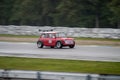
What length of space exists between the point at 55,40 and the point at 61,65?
9047mm

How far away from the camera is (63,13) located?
4284cm

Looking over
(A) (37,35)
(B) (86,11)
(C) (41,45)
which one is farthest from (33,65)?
(B) (86,11)

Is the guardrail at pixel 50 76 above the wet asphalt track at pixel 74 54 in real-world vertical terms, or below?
above

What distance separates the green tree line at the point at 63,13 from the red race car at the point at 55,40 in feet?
46.9

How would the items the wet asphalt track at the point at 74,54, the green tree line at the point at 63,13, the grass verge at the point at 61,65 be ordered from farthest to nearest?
the green tree line at the point at 63,13 < the wet asphalt track at the point at 74,54 < the grass verge at the point at 61,65

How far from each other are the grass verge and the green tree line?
72.9 feet

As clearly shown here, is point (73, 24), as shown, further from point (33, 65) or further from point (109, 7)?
point (33, 65)

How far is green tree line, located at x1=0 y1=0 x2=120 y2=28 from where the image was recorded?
4081 centimetres

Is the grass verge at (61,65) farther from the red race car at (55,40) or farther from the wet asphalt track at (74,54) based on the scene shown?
the red race car at (55,40)

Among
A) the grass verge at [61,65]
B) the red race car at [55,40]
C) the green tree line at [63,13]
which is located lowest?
the grass verge at [61,65]

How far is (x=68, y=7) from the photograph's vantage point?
42.0 meters

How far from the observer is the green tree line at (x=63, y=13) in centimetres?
4081

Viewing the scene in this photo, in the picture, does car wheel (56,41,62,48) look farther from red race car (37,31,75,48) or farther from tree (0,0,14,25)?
tree (0,0,14,25)

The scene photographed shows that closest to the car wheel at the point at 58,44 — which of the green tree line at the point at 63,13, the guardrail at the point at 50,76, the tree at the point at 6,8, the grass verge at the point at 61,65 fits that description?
the grass verge at the point at 61,65
